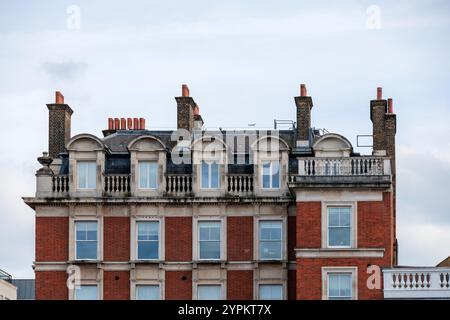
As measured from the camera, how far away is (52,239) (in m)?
63.1

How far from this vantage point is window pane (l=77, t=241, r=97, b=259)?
206 ft

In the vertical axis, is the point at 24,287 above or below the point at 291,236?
above

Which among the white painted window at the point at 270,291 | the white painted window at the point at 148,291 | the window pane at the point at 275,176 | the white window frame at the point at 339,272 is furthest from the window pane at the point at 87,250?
the white window frame at the point at 339,272

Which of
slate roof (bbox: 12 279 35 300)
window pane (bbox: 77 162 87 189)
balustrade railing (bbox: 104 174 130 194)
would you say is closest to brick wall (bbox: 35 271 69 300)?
window pane (bbox: 77 162 87 189)

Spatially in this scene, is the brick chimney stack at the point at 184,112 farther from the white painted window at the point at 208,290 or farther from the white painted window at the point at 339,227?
the white painted window at the point at 339,227

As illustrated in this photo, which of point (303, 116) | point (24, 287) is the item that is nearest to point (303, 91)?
point (303, 116)

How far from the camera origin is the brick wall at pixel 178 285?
205ft

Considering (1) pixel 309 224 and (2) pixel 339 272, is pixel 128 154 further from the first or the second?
(2) pixel 339 272

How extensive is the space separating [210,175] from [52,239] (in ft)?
25.8

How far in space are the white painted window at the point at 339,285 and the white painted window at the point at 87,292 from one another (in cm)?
1089

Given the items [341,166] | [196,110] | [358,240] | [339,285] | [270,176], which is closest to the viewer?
[339,285]
